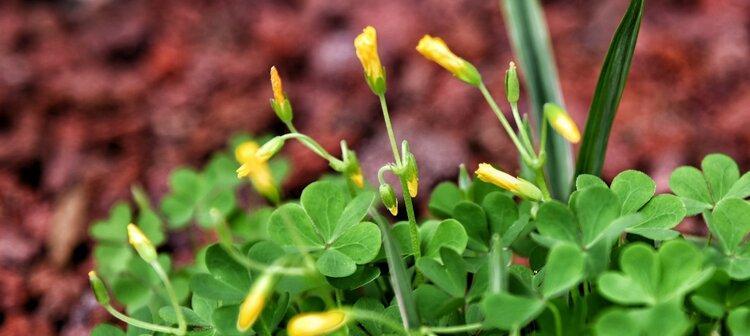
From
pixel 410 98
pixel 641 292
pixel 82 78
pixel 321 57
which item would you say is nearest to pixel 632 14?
pixel 641 292

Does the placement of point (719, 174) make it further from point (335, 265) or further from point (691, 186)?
point (335, 265)

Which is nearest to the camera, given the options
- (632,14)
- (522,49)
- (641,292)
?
(641,292)

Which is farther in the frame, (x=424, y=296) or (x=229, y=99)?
(x=229, y=99)

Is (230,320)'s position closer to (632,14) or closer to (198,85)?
(632,14)

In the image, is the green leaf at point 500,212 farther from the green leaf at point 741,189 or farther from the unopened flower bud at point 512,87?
the green leaf at point 741,189

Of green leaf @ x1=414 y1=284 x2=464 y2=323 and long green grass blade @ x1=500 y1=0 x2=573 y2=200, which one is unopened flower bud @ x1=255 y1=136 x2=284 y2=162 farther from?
long green grass blade @ x1=500 y1=0 x2=573 y2=200

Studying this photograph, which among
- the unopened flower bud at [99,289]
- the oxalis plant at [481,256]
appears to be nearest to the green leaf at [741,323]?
the oxalis plant at [481,256]
